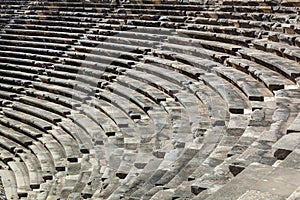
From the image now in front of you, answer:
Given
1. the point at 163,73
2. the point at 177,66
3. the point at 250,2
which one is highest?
the point at 250,2

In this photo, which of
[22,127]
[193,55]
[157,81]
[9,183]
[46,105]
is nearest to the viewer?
[9,183]

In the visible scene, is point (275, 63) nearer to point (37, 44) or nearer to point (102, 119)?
point (102, 119)

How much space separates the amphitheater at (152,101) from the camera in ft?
24.2

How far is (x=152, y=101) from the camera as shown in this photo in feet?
44.4

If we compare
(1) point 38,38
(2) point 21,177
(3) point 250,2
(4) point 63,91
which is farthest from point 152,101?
(1) point 38,38

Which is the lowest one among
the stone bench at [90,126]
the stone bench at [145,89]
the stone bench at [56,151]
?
the stone bench at [56,151]

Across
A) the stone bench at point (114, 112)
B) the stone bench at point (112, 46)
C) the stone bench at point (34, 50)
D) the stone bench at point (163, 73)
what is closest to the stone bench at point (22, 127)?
the stone bench at point (114, 112)

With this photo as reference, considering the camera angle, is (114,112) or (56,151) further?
(114,112)

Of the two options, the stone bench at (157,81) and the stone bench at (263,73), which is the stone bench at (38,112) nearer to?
the stone bench at (157,81)

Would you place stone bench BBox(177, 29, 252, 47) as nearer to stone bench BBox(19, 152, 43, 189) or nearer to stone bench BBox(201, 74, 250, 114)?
stone bench BBox(201, 74, 250, 114)

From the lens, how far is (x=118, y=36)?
1911cm

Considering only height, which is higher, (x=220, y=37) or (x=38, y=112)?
(x=220, y=37)

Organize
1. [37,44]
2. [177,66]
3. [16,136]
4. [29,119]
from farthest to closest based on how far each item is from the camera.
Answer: [37,44], [29,119], [16,136], [177,66]

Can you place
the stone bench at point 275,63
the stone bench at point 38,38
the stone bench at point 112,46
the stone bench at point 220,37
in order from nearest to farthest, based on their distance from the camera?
the stone bench at point 275,63 < the stone bench at point 220,37 < the stone bench at point 112,46 < the stone bench at point 38,38
